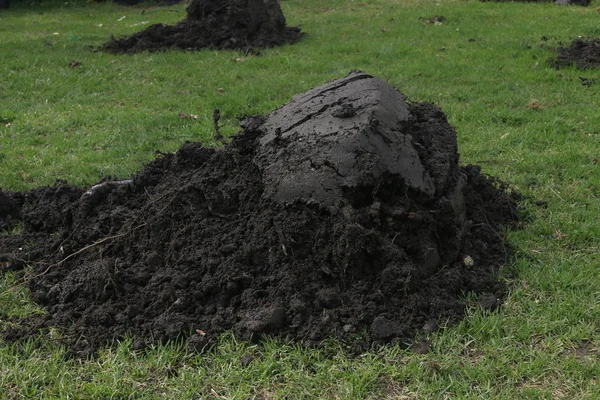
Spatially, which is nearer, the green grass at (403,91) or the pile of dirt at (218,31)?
the green grass at (403,91)

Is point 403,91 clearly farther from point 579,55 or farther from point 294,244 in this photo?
point 294,244

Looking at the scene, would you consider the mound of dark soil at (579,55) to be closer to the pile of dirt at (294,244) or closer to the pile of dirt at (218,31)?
the pile of dirt at (218,31)

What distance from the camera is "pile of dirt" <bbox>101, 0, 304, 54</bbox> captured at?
432 inches

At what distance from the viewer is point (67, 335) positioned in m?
3.77

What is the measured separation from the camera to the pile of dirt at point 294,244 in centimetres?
377

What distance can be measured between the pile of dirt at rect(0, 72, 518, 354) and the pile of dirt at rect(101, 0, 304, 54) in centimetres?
660

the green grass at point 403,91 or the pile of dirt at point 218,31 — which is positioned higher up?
the pile of dirt at point 218,31

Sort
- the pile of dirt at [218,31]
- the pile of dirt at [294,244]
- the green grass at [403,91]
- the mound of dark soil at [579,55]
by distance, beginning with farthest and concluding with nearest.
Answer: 1. the pile of dirt at [218,31]
2. the mound of dark soil at [579,55]
3. the pile of dirt at [294,244]
4. the green grass at [403,91]

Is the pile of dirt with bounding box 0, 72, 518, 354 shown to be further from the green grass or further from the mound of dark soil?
the mound of dark soil

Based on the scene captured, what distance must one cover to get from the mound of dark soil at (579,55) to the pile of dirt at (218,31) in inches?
172

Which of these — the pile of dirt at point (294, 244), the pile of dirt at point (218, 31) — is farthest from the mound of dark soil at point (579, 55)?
the pile of dirt at point (294, 244)

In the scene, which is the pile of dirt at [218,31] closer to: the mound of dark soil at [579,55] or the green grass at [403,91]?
the green grass at [403,91]

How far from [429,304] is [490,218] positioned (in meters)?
1.30

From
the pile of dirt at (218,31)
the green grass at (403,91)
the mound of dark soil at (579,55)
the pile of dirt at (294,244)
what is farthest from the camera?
the pile of dirt at (218,31)
